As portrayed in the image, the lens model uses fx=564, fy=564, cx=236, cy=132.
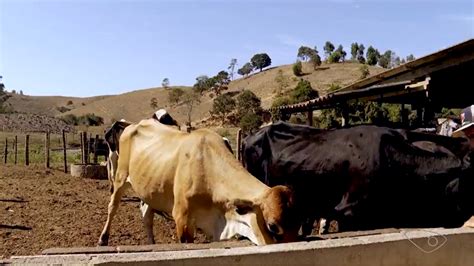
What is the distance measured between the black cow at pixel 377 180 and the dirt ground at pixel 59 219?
1932 mm

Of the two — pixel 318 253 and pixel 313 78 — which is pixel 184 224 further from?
pixel 313 78

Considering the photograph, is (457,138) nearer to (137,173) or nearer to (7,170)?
(137,173)

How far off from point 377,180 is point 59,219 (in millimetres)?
6260

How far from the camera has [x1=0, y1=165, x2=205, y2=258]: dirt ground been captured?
8.36m

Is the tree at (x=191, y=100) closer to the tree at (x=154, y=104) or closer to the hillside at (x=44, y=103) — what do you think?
the tree at (x=154, y=104)

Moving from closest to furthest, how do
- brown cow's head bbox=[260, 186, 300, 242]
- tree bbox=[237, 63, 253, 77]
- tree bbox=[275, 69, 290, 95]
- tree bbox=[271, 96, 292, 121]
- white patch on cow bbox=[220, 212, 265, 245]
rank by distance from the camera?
brown cow's head bbox=[260, 186, 300, 242] → white patch on cow bbox=[220, 212, 265, 245] → tree bbox=[271, 96, 292, 121] → tree bbox=[275, 69, 290, 95] → tree bbox=[237, 63, 253, 77]

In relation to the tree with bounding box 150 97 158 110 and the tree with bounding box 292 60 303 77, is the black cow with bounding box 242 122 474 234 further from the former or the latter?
the tree with bounding box 150 97 158 110

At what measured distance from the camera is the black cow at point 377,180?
5824 mm

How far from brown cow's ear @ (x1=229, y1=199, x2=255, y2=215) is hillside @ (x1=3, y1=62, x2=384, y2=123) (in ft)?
160

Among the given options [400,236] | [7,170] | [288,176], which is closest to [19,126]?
[7,170]

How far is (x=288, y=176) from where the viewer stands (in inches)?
288

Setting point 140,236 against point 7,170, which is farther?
point 7,170

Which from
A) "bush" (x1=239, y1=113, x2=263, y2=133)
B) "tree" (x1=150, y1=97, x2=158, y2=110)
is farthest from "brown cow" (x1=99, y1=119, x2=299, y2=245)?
"tree" (x1=150, y1=97, x2=158, y2=110)

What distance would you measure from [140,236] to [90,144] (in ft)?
50.2
